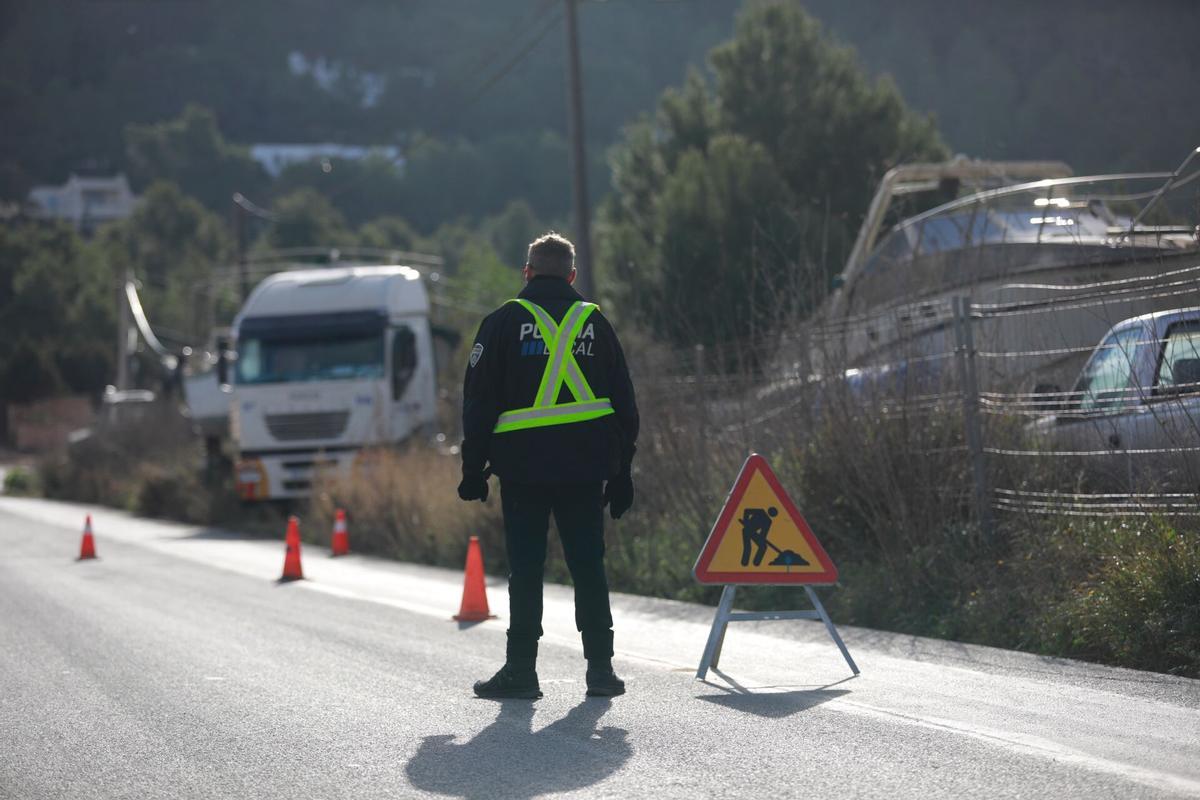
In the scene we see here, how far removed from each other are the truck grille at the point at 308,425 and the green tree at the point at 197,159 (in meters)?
111

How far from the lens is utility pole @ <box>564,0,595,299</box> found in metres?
20.6

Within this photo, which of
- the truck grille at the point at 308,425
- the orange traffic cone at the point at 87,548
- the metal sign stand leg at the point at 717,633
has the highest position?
the truck grille at the point at 308,425

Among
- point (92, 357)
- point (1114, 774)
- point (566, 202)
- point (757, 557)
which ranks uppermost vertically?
point (566, 202)

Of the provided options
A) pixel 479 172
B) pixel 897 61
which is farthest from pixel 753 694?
pixel 479 172

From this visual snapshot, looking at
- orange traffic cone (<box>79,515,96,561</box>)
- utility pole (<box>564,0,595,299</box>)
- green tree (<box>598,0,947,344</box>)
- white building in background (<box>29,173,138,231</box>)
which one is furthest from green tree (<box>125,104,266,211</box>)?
orange traffic cone (<box>79,515,96,561</box>)

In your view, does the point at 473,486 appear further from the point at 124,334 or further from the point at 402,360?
the point at 124,334

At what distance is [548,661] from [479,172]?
404 ft

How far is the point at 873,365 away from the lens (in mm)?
11656

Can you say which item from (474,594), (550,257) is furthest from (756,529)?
(474,594)

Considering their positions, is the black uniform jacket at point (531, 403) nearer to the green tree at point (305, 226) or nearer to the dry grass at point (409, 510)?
the dry grass at point (409, 510)

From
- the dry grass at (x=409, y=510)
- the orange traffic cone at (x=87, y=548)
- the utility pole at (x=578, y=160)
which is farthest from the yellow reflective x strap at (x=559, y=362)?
the utility pole at (x=578, y=160)

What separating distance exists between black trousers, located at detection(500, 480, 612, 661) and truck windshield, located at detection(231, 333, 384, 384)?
16.4m

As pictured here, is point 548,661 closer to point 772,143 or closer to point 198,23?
point 772,143

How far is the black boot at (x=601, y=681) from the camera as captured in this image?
7242mm
